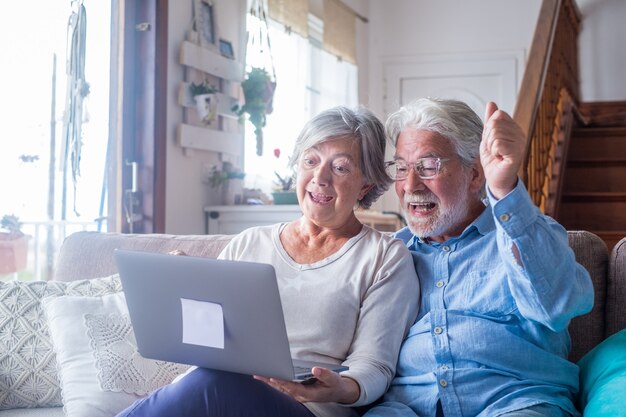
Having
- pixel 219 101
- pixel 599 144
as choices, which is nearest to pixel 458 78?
pixel 599 144

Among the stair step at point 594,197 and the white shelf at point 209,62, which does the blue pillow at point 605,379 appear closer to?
the white shelf at point 209,62

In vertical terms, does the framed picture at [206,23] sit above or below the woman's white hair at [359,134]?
above

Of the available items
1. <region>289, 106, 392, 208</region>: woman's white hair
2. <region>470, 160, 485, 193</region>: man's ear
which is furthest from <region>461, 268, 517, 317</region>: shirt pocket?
<region>289, 106, 392, 208</region>: woman's white hair

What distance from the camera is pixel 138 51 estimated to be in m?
3.87

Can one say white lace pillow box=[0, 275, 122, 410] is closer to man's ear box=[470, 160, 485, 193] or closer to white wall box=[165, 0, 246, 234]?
man's ear box=[470, 160, 485, 193]

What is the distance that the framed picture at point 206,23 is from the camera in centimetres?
420

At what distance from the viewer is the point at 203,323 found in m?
1.45

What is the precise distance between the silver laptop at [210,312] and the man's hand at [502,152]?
1.60ft

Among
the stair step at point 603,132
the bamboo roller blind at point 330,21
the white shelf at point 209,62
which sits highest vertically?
the bamboo roller blind at point 330,21

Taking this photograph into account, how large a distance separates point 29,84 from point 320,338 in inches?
87.4

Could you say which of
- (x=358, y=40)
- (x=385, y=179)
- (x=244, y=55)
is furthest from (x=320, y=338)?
(x=358, y=40)

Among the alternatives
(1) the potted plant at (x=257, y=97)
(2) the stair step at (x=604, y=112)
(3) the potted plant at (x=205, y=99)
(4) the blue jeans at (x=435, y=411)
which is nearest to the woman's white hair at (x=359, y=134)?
(4) the blue jeans at (x=435, y=411)

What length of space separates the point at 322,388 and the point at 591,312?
2.36 ft

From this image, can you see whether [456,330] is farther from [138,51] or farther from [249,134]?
[249,134]
